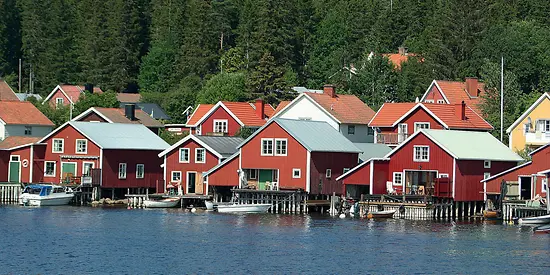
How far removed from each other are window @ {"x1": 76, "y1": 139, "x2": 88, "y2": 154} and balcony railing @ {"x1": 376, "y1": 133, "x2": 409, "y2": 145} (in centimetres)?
2260

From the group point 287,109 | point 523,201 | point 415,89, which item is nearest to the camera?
point 523,201

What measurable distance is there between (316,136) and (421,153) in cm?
879

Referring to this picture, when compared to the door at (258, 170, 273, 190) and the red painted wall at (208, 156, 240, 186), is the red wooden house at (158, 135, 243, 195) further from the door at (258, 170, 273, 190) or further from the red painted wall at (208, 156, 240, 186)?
the door at (258, 170, 273, 190)

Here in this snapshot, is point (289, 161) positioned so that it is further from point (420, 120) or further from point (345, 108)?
point (345, 108)

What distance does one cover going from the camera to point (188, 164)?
91.8 meters

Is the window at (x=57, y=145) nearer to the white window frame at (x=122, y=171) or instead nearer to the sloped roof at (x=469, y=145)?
the white window frame at (x=122, y=171)

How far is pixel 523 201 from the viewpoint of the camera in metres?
77.0

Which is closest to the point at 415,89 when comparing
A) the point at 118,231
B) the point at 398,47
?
the point at 398,47

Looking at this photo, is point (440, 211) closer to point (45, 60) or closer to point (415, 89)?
point (415, 89)

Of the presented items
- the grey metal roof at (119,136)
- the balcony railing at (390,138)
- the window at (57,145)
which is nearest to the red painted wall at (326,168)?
the balcony railing at (390,138)

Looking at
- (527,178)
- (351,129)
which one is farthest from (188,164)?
(527,178)

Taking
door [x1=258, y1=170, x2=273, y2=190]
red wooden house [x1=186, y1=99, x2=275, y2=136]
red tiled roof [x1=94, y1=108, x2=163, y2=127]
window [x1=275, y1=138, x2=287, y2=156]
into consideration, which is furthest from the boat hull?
red tiled roof [x1=94, y1=108, x2=163, y2=127]

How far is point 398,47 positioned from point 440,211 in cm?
6539

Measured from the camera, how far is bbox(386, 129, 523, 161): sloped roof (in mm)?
80812
